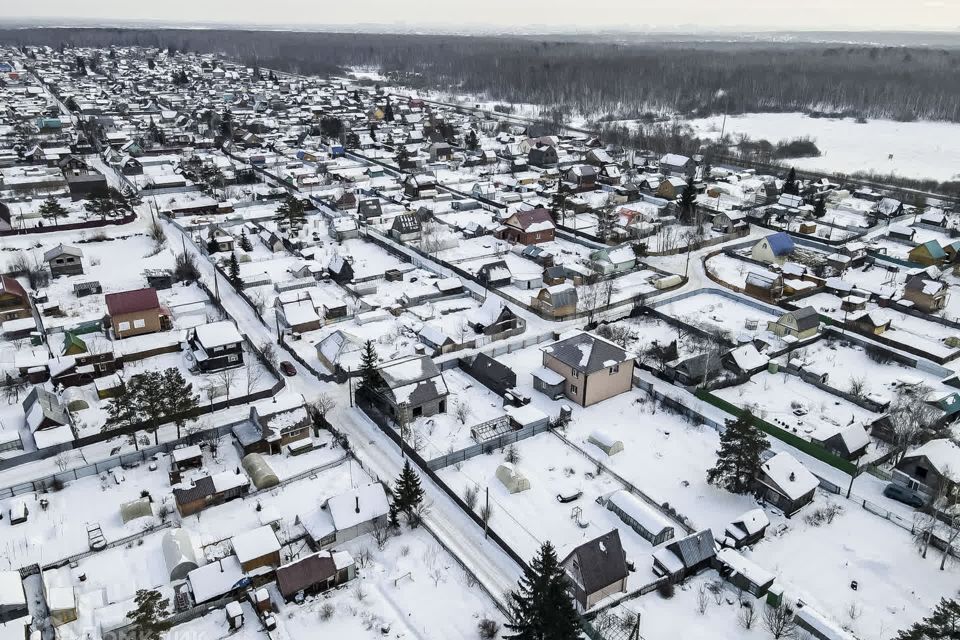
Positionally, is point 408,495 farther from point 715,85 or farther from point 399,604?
point 715,85

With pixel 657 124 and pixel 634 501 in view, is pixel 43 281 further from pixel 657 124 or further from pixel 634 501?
pixel 657 124

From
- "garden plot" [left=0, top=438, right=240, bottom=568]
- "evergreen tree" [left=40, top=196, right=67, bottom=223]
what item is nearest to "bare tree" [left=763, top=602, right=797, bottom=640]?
"garden plot" [left=0, top=438, right=240, bottom=568]

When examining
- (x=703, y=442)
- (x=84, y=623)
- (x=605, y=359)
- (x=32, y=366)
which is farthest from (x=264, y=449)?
(x=703, y=442)

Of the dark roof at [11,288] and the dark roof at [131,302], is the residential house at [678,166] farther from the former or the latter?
the dark roof at [11,288]

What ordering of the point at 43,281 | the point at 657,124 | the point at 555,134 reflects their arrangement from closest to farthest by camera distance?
the point at 43,281, the point at 555,134, the point at 657,124

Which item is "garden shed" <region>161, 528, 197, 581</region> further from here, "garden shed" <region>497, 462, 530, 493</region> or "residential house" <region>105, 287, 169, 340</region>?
"residential house" <region>105, 287, 169, 340</region>

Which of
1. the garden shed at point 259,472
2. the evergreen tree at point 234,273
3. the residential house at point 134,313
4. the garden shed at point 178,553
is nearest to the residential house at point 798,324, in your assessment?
the garden shed at point 259,472
